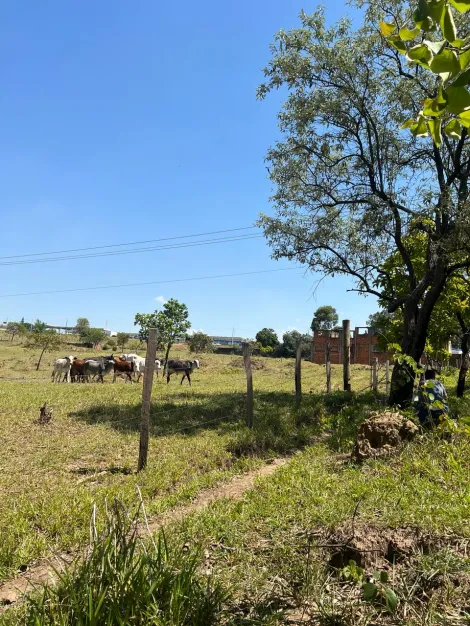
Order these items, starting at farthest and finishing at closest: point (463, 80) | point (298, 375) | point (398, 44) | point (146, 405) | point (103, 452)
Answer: point (298, 375) → point (103, 452) → point (146, 405) → point (398, 44) → point (463, 80)

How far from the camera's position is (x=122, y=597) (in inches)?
93.1

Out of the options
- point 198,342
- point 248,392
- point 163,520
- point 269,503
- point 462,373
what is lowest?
point 163,520

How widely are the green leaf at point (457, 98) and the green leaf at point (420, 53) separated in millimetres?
121

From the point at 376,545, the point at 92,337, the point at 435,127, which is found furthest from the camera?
the point at 92,337

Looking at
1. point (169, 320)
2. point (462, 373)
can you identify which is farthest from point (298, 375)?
point (169, 320)

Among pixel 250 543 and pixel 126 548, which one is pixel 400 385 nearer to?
pixel 250 543

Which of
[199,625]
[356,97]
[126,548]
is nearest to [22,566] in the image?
[126,548]

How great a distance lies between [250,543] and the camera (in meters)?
3.91

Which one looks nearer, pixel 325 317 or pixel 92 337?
pixel 92 337

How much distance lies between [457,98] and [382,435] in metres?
5.92

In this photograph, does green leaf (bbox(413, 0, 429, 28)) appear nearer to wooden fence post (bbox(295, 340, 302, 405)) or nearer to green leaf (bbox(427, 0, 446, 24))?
green leaf (bbox(427, 0, 446, 24))

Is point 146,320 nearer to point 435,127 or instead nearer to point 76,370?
point 76,370

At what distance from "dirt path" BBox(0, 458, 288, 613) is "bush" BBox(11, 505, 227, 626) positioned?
190 mm

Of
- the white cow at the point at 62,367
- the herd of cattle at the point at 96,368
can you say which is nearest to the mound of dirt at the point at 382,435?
the herd of cattle at the point at 96,368
